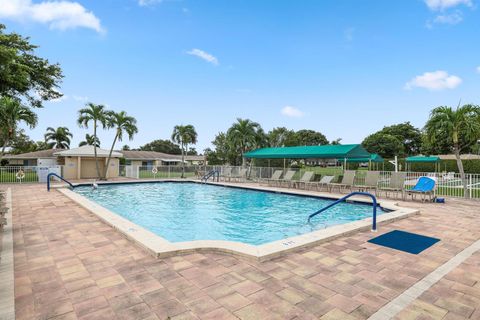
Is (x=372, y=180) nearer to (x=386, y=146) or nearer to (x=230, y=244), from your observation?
(x=230, y=244)

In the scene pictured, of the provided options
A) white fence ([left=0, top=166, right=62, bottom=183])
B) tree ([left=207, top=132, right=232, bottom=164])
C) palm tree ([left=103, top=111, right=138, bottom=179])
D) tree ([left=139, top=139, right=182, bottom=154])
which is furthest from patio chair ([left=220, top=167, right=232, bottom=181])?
tree ([left=139, top=139, right=182, bottom=154])

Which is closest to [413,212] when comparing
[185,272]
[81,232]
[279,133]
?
[185,272]

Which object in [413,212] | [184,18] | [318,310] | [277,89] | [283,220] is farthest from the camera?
[277,89]

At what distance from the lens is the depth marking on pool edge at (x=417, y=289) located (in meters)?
2.58

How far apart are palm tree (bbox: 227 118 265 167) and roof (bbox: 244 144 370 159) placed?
10.3 ft

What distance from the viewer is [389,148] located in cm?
4478

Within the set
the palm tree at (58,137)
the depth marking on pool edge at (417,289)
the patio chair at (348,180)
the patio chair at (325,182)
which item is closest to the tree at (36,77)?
the patio chair at (325,182)

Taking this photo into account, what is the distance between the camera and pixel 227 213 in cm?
985

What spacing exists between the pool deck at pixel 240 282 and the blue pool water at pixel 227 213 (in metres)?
2.66

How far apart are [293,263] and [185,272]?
1541mm

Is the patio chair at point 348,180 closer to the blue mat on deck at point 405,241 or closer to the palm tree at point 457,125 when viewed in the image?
the palm tree at point 457,125

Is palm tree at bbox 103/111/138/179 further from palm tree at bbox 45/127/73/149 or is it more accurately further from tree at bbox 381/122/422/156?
tree at bbox 381/122/422/156

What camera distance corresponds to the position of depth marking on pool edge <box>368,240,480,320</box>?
8.45ft

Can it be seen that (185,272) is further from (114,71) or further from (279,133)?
(279,133)
